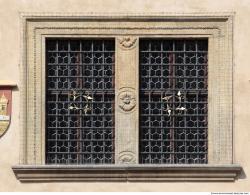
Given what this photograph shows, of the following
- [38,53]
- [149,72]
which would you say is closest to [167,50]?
[149,72]

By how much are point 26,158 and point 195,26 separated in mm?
3079

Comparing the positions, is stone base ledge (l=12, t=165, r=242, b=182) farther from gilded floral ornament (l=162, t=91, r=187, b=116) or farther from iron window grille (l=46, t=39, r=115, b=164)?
gilded floral ornament (l=162, t=91, r=187, b=116)

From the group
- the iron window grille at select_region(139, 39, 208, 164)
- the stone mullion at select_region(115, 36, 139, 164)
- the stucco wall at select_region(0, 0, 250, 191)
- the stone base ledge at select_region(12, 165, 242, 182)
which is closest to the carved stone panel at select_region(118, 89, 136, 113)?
the stone mullion at select_region(115, 36, 139, 164)

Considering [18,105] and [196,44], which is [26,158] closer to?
[18,105]

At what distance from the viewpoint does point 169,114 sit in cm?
1977

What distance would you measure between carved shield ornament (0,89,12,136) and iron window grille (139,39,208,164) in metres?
1.90

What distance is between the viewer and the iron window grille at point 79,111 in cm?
1977

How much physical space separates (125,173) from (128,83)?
1.29 metres

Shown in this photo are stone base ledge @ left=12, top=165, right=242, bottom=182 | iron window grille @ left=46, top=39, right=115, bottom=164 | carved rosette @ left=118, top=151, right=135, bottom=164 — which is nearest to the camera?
stone base ledge @ left=12, top=165, right=242, bottom=182

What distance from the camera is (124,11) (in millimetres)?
19672

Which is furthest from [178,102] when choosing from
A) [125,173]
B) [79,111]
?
[79,111]

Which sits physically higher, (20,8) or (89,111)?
(20,8)

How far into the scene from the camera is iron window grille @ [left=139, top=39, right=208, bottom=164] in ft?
64.9

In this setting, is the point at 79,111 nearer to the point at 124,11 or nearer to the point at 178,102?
the point at 178,102
